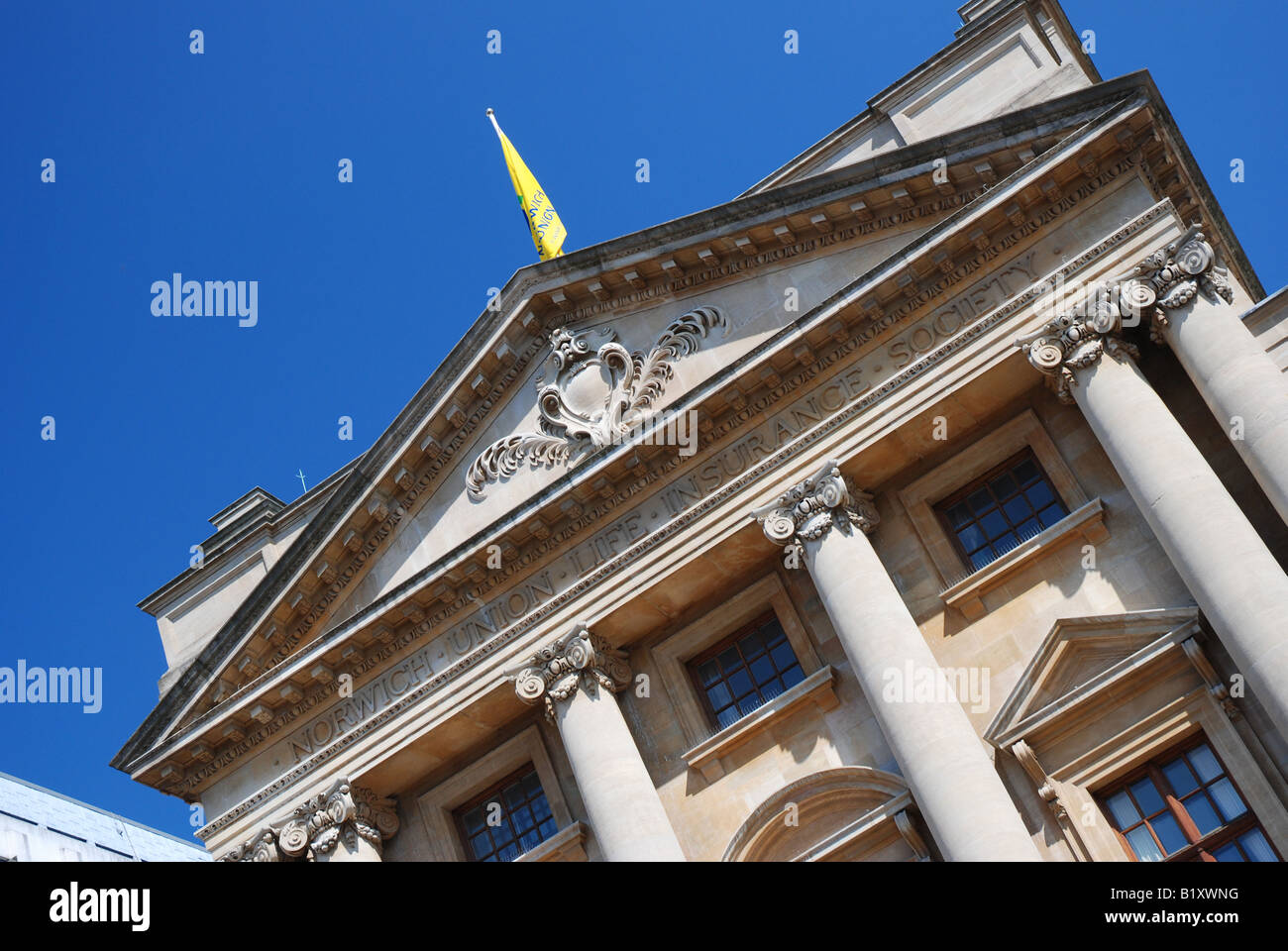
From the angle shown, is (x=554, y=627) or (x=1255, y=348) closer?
(x=1255, y=348)

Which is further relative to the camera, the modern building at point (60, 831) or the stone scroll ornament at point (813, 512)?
the modern building at point (60, 831)

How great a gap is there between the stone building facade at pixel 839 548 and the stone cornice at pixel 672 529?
6 cm

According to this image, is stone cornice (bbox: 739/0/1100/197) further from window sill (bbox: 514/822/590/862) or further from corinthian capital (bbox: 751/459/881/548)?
window sill (bbox: 514/822/590/862)

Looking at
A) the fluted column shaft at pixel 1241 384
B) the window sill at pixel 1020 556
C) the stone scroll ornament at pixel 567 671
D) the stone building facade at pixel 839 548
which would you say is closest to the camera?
the fluted column shaft at pixel 1241 384

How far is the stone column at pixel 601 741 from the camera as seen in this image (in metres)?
19.6

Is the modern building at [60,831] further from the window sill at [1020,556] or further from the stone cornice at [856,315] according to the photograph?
the window sill at [1020,556]

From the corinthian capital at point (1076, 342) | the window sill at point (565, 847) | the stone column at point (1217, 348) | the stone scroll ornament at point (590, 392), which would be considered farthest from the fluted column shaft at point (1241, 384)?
the window sill at point (565, 847)

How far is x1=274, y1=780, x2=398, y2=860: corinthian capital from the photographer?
72.2 feet

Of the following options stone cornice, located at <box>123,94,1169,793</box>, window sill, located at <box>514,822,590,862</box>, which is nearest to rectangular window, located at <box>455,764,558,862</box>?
window sill, located at <box>514,822,590,862</box>

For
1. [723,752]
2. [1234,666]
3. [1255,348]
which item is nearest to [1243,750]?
[1234,666]

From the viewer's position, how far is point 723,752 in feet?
67.6

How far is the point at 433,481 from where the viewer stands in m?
23.9
